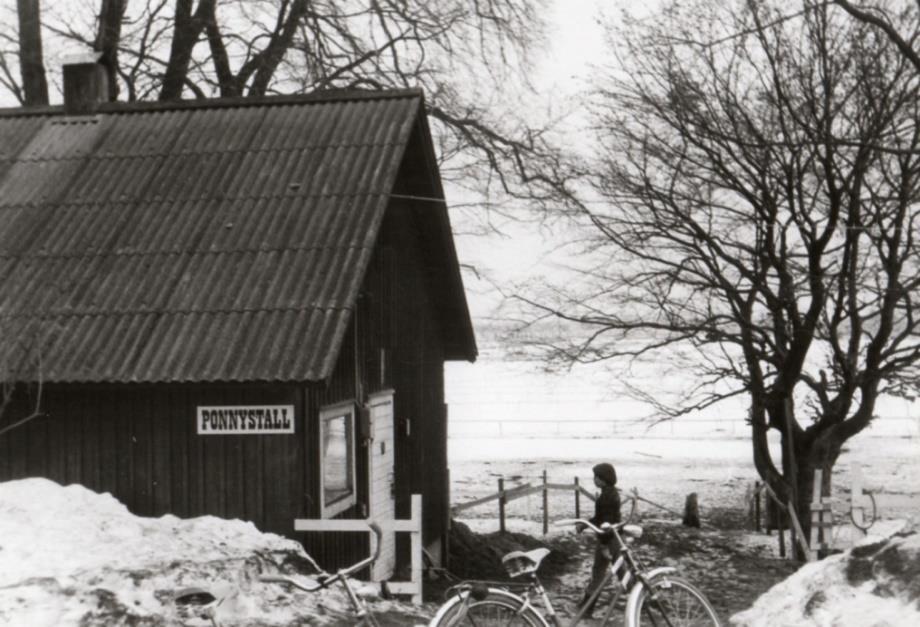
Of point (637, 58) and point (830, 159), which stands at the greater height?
point (637, 58)

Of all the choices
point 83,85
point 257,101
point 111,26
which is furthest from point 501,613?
point 111,26

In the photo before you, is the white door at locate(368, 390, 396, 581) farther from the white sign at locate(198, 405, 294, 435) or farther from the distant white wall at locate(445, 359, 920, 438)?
the distant white wall at locate(445, 359, 920, 438)

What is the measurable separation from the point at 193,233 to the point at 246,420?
2658mm

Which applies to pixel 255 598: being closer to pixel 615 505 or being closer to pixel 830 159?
pixel 615 505

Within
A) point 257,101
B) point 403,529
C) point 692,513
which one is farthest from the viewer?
A: point 692,513

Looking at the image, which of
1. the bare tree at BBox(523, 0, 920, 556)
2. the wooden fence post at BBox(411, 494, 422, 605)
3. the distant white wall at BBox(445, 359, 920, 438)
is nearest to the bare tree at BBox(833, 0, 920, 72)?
the bare tree at BBox(523, 0, 920, 556)

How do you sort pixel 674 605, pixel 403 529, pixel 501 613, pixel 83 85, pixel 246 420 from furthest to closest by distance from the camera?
pixel 83 85 → pixel 246 420 → pixel 403 529 → pixel 674 605 → pixel 501 613

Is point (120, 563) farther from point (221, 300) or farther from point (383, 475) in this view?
point (383, 475)

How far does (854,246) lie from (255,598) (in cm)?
1091

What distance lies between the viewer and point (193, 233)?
43.7 ft

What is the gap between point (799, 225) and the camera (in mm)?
17641

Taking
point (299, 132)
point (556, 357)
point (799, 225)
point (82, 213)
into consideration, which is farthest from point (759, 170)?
point (82, 213)

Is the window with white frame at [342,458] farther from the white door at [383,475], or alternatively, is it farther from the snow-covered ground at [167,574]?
the snow-covered ground at [167,574]

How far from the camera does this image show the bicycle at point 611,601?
22.7 feet
